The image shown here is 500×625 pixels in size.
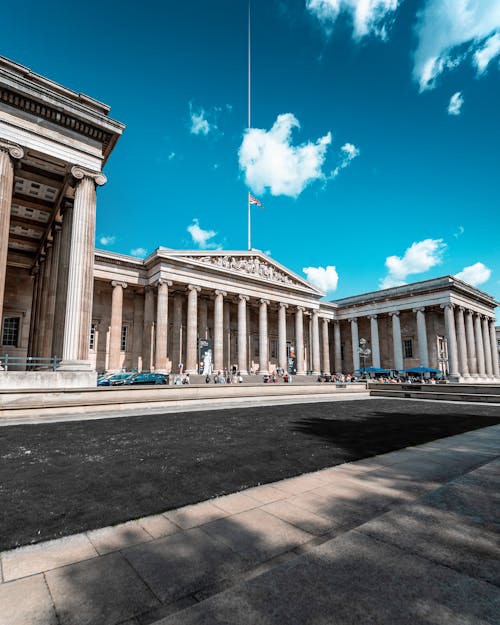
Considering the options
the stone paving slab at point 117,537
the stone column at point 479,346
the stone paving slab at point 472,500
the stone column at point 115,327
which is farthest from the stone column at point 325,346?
the stone paving slab at point 117,537

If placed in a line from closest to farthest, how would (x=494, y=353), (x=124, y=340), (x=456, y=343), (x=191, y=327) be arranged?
(x=191, y=327) < (x=124, y=340) < (x=456, y=343) < (x=494, y=353)

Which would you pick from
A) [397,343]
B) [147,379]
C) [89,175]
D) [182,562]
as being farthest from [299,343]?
[182,562]

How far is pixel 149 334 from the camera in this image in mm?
38906

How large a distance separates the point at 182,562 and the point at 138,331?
39321 mm

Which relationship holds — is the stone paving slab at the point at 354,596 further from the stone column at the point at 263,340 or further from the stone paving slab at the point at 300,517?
the stone column at the point at 263,340

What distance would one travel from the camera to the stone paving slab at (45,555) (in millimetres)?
2973

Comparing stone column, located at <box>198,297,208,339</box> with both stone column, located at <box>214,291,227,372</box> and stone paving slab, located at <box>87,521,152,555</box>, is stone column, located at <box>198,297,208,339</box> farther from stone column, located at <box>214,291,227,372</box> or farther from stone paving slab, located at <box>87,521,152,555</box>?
stone paving slab, located at <box>87,521,152,555</box>

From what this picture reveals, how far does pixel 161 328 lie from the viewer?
1448 inches

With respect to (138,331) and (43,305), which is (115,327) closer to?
(138,331)

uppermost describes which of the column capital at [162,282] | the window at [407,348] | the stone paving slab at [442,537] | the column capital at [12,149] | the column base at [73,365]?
the column capital at [12,149]

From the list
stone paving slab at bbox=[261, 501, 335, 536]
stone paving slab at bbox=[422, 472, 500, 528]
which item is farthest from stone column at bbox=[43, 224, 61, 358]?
stone paving slab at bbox=[422, 472, 500, 528]

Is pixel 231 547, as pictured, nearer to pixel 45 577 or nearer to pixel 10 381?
pixel 45 577

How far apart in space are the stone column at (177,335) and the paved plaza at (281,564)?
3749 centimetres

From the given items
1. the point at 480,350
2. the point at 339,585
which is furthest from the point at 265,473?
the point at 480,350
